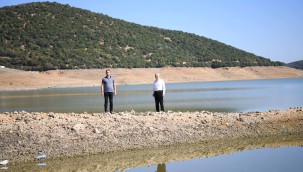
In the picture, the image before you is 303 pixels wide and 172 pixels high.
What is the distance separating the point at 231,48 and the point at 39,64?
5898cm

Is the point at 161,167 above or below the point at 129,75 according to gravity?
below

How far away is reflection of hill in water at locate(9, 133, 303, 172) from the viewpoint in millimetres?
9289

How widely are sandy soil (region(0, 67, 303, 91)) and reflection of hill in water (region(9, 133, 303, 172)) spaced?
43883mm

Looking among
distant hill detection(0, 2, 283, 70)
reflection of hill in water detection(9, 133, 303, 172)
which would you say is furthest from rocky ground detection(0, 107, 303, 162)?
distant hill detection(0, 2, 283, 70)

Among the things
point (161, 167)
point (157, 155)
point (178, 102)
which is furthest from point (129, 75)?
point (161, 167)

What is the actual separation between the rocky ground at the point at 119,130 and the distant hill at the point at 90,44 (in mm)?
58346

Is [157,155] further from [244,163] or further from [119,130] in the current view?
[244,163]

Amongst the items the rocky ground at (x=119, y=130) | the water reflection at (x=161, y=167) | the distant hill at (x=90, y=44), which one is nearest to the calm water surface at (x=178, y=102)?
the rocky ground at (x=119, y=130)

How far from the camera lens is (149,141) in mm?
11383

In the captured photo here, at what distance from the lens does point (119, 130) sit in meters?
11.8

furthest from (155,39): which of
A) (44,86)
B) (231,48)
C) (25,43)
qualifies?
(44,86)

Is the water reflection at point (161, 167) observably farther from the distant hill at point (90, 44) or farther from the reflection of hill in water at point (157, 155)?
the distant hill at point (90, 44)

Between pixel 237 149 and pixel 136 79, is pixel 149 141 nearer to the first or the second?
pixel 237 149

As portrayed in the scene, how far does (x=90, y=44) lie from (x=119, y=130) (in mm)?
75763
